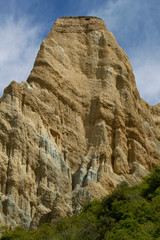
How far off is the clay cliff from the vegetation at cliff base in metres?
2.43

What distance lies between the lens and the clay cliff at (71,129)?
156ft

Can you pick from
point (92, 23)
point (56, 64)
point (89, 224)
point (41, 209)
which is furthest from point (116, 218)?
point (92, 23)

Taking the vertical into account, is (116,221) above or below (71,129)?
below

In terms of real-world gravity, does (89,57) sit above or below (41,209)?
above

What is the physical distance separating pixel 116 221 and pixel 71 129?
16380 millimetres

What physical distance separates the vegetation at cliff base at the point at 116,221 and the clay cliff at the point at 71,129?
7.97ft

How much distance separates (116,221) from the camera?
40781 mm

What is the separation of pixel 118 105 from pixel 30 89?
861cm

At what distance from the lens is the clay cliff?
47.5 meters

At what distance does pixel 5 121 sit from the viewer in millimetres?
50219

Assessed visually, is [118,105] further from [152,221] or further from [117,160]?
[152,221]

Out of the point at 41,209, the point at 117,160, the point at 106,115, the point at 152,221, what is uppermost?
the point at 106,115

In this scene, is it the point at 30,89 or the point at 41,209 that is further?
the point at 30,89

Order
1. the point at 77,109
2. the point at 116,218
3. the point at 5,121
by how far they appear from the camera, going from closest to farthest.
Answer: the point at 116,218 < the point at 5,121 < the point at 77,109
